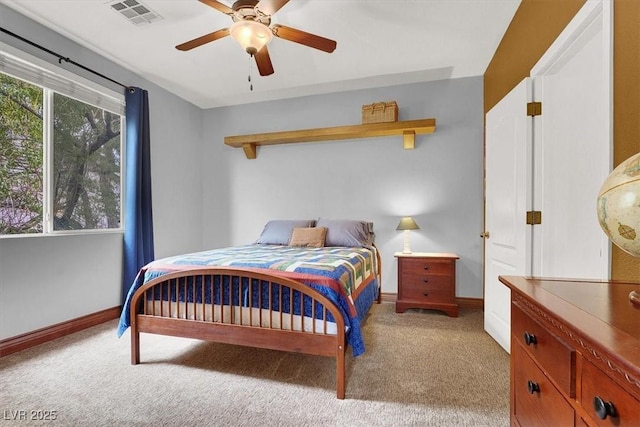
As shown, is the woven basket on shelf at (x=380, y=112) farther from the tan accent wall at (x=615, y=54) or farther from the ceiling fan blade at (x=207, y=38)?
the ceiling fan blade at (x=207, y=38)

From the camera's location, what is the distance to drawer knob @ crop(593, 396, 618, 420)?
0.52 m

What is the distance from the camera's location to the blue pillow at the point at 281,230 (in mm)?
3420

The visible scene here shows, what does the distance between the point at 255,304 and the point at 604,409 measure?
164 cm

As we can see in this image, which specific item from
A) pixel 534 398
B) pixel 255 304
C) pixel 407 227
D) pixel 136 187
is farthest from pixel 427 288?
pixel 136 187

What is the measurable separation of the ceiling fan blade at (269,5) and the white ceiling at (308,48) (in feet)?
1.49

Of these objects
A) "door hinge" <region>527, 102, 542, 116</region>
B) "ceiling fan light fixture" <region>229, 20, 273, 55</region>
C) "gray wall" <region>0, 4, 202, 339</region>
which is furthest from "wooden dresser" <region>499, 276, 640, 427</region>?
"gray wall" <region>0, 4, 202, 339</region>

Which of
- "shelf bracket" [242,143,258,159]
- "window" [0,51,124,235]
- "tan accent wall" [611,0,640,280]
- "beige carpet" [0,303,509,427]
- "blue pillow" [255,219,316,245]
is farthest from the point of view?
"shelf bracket" [242,143,258,159]

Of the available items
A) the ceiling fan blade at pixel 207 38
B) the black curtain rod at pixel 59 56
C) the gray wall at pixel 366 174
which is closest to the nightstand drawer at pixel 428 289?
Result: the gray wall at pixel 366 174

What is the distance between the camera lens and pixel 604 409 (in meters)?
0.53

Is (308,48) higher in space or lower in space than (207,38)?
higher

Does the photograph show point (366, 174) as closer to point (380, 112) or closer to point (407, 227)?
point (380, 112)

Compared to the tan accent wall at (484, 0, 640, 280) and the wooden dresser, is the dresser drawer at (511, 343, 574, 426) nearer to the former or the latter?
the wooden dresser

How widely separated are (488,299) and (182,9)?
3.46 meters

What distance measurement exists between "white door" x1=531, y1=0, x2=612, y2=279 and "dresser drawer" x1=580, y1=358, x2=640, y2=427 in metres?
0.93
